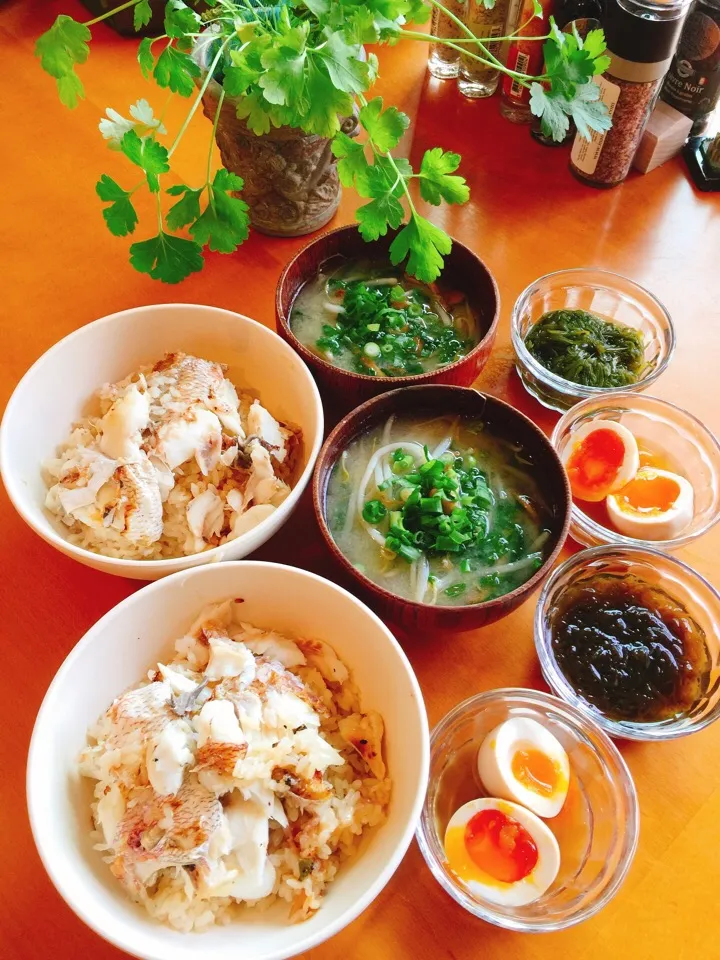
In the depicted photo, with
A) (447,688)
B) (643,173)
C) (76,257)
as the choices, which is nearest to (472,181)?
(643,173)

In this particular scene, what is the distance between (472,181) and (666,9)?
20.7 inches

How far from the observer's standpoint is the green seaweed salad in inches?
58.3

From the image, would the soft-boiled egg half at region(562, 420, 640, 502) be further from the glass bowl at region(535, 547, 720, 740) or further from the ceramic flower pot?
the ceramic flower pot

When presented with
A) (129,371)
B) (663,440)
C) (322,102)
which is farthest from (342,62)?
(663,440)

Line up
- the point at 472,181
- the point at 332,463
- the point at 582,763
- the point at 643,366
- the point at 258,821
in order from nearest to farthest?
the point at 258,821 < the point at 582,763 < the point at 332,463 < the point at 643,366 < the point at 472,181

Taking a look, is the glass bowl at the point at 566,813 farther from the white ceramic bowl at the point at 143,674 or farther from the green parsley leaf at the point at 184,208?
the green parsley leaf at the point at 184,208

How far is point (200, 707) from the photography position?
100 cm

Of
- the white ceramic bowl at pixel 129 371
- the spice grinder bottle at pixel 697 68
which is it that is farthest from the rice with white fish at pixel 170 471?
the spice grinder bottle at pixel 697 68

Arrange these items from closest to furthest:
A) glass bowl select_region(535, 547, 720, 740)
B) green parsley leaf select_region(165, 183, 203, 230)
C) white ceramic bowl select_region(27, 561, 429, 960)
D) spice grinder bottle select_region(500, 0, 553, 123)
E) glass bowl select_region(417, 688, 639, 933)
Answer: white ceramic bowl select_region(27, 561, 429, 960) < glass bowl select_region(417, 688, 639, 933) < glass bowl select_region(535, 547, 720, 740) < green parsley leaf select_region(165, 183, 203, 230) < spice grinder bottle select_region(500, 0, 553, 123)

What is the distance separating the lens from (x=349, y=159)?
1250 mm

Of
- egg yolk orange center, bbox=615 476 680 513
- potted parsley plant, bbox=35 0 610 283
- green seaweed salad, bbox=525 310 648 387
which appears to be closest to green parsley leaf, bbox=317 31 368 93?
potted parsley plant, bbox=35 0 610 283

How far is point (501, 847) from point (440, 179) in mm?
1056

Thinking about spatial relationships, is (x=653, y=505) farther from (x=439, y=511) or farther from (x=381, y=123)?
(x=381, y=123)

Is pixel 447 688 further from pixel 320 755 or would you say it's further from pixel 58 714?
pixel 58 714
